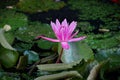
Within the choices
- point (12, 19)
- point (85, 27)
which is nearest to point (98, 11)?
point (85, 27)

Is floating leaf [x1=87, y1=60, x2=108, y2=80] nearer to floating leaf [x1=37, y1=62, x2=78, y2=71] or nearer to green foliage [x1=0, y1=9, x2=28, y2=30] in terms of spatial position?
floating leaf [x1=37, y1=62, x2=78, y2=71]

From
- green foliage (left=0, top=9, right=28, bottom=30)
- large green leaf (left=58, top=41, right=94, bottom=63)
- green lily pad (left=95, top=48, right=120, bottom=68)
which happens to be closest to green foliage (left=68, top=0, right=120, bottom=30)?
green foliage (left=0, top=9, right=28, bottom=30)

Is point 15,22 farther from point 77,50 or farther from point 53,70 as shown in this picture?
point 53,70

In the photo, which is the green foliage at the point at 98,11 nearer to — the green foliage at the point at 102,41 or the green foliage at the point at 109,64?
the green foliage at the point at 102,41

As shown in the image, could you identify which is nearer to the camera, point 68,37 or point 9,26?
point 68,37

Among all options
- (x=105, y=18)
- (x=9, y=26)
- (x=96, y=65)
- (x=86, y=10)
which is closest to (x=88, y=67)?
(x=96, y=65)

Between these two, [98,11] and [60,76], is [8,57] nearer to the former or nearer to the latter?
[60,76]
